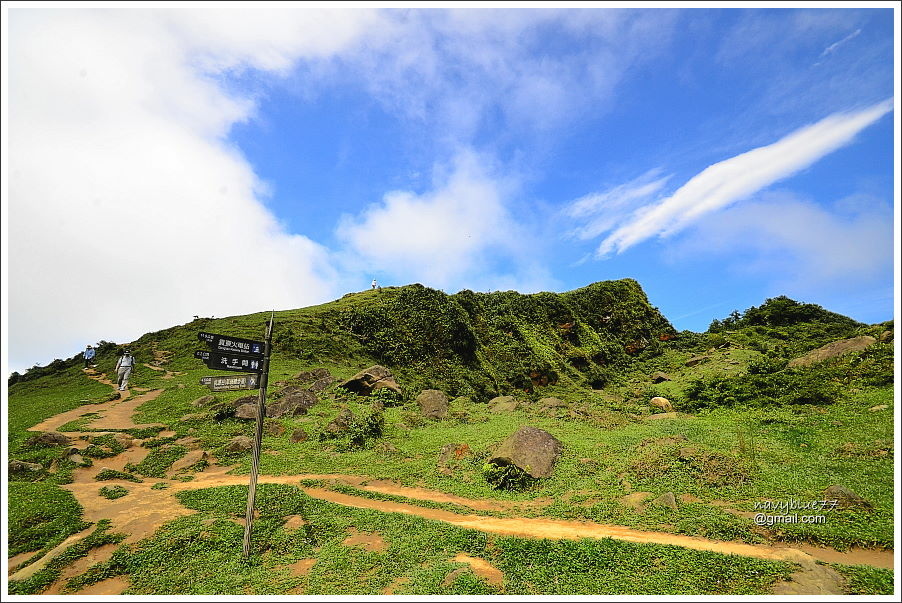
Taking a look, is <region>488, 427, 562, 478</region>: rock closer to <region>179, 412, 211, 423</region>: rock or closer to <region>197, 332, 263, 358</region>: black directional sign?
<region>197, 332, 263, 358</region>: black directional sign

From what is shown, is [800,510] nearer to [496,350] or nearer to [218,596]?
[218,596]

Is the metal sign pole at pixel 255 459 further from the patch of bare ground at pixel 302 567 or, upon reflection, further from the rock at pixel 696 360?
the rock at pixel 696 360

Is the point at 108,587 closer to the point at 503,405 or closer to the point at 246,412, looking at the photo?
the point at 246,412

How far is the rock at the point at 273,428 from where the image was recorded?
2112cm

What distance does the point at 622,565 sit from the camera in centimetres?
913

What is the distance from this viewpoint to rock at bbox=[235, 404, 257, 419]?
2275 cm

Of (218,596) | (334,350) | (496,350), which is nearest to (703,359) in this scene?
(496,350)

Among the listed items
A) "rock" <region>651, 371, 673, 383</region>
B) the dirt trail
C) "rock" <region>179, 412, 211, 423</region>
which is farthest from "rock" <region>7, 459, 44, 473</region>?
"rock" <region>651, 371, 673, 383</region>

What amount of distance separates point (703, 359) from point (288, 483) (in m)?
50.0

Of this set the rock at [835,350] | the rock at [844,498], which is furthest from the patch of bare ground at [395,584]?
the rock at [835,350]

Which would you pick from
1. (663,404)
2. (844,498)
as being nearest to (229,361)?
(844,498)

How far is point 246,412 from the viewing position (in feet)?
75.7

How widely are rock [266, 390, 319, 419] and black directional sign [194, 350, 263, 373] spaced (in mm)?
14378

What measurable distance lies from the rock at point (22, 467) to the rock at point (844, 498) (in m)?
26.5
